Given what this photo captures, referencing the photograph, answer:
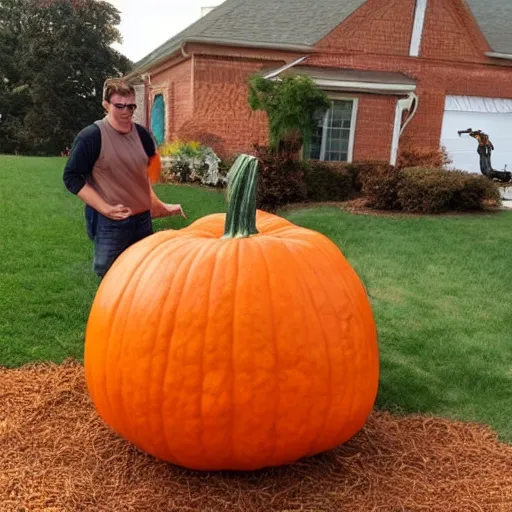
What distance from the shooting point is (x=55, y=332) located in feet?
12.8

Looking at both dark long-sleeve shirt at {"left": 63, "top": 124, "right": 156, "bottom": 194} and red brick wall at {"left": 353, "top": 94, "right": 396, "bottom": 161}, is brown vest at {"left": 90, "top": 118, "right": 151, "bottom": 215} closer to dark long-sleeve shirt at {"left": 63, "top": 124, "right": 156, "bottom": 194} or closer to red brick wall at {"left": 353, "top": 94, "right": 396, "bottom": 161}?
dark long-sleeve shirt at {"left": 63, "top": 124, "right": 156, "bottom": 194}

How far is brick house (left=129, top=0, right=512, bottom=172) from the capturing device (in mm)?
14242

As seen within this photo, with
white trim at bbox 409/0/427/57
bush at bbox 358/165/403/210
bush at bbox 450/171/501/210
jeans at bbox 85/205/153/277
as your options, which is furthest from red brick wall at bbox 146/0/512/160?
jeans at bbox 85/205/153/277

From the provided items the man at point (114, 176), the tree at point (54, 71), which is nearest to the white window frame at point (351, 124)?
the man at point (114, 176)

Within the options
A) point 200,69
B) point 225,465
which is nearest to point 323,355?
point 225,465

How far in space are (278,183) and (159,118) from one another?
967cm

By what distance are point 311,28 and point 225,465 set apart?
48.0 ft

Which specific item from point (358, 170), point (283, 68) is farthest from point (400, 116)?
point (283, 68)

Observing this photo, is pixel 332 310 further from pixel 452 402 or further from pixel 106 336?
pixel 452 402

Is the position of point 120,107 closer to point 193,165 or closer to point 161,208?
point 161,208

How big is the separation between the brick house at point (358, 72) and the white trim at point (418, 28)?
1.0 inches

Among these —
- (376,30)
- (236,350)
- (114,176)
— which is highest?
(376,30)

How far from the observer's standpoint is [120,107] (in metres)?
3.09

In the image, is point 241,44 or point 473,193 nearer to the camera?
point 473,193
